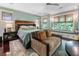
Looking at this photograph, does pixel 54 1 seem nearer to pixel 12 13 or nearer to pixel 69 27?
pixel 69 27

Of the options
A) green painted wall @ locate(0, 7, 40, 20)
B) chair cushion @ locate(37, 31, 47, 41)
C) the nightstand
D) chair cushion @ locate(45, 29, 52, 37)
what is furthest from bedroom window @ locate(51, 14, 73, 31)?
the nightstand

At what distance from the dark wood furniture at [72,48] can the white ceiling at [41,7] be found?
0.63m

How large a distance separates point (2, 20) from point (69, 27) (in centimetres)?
127

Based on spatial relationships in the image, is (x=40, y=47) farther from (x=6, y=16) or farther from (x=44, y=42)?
(x=6, y=16)

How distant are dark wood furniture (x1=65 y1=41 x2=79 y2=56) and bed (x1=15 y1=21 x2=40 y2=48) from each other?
68 cm

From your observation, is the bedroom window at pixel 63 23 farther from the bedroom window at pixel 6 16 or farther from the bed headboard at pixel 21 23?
the bedroom window at pixel 6 16

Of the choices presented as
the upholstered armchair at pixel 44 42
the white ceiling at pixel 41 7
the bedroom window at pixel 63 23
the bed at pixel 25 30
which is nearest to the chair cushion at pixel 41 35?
the upholstered armchair at pixel 44 42

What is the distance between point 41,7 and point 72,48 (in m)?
0.95

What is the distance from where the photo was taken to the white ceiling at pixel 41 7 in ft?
5.69

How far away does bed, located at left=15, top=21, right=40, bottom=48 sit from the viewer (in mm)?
1817

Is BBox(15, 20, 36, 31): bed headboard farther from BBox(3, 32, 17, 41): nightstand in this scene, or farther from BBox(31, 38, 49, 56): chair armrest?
BBox(31, 38, 49, 56): chair armrest

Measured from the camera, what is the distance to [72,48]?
1.74m

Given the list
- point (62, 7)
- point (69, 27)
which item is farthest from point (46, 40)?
point (62, 7)

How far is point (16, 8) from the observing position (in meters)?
1.80
